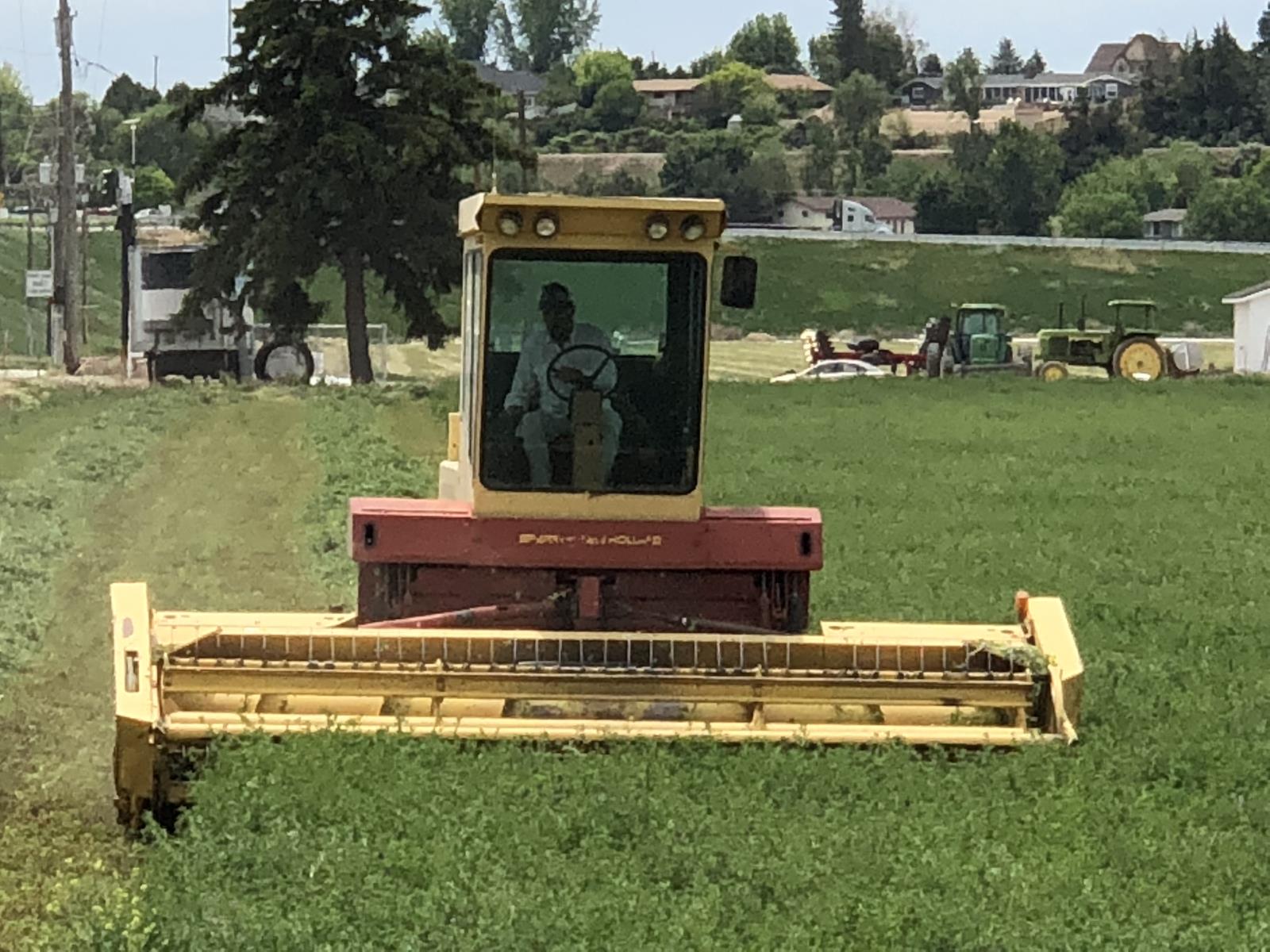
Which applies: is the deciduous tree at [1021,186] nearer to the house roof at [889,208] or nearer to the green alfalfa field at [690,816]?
the house roof at [889,208]

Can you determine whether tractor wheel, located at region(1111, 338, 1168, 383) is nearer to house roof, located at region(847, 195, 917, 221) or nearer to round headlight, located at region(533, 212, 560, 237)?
round headlight, located at region(533, 212, 560, 237)

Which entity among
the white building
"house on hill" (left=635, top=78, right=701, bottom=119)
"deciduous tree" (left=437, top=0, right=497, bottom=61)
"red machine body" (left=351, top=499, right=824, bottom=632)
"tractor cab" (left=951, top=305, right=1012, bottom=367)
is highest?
"deciduous tree" (left=437, top=0, right=497, bottom=61)

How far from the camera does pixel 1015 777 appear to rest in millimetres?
9516

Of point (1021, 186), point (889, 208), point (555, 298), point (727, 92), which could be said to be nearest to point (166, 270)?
point (555, 298)

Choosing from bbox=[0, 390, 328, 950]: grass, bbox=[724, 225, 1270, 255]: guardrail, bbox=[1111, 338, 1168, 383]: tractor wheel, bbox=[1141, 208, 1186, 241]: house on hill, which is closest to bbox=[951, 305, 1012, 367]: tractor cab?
bbox=[1111, 338, 1168, 383]: tractor wheel

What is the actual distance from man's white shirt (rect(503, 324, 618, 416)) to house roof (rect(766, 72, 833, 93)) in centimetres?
15733

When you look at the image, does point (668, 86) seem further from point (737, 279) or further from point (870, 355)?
point (737, 279)

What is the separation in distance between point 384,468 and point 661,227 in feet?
49.2

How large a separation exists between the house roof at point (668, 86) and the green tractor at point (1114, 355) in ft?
388

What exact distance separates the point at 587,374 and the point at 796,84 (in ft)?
544

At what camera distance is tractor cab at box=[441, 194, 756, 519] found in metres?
10.8

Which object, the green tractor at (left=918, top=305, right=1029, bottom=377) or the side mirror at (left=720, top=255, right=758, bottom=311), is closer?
the side mirror at (left=720, top=255, right=758, bottom=311)

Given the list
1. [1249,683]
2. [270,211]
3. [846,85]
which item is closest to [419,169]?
[270,211]

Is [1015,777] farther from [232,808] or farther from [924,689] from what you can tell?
[232,808]
